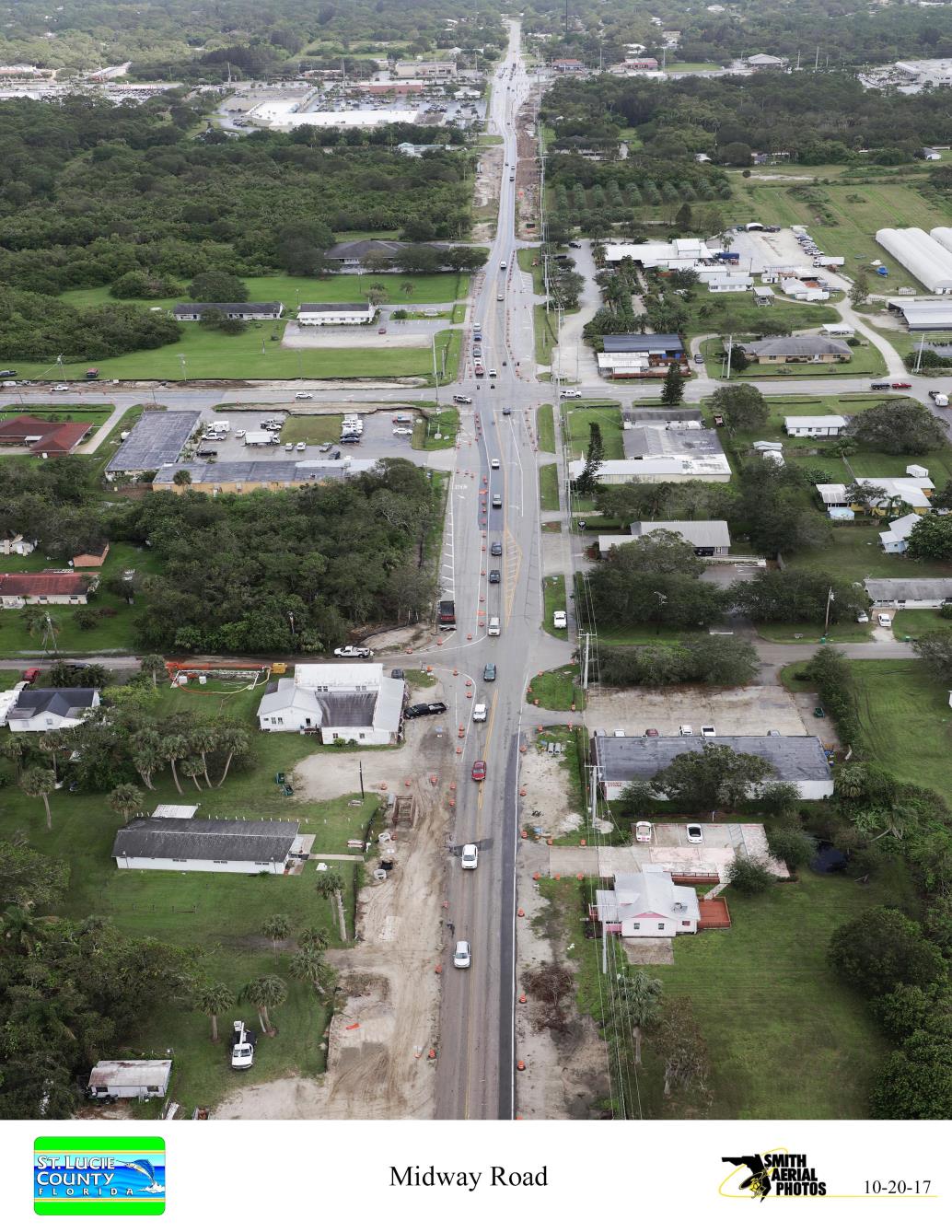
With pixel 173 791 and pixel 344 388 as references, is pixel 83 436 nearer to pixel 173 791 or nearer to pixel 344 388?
pixel 344 388

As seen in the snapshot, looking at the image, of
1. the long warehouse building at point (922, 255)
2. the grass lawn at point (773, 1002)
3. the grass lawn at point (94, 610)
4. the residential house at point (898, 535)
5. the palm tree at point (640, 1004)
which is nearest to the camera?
the grass lawn at point (773, 1002)

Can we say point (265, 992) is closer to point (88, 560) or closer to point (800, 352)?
point (88, 560)

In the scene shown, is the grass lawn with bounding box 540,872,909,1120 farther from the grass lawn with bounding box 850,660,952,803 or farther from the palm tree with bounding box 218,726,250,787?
the palm tree with bounding box 218,726,250,787

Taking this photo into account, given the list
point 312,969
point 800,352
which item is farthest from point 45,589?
point 800,352

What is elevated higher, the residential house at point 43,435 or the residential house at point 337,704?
the residential house at point 43,435

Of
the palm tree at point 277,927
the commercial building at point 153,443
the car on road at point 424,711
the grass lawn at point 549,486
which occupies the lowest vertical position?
the car on road at point 424,711

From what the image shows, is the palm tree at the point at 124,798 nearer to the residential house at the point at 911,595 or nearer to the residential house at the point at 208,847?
the residential house at the point at 208,847

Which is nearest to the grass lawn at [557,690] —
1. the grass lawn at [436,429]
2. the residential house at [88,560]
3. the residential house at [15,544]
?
the residential house at [88,560]
